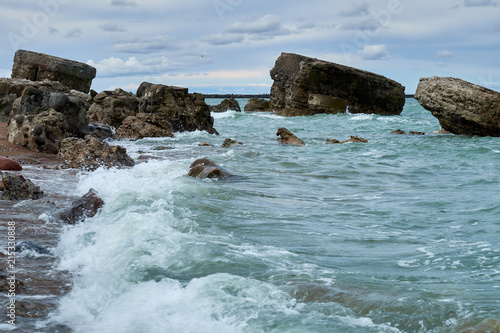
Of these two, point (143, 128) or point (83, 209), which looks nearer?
point (83, 209)

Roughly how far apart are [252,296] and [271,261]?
42.1 inches

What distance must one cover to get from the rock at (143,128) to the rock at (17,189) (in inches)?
472

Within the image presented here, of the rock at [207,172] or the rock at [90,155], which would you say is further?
the rock at [90,155]

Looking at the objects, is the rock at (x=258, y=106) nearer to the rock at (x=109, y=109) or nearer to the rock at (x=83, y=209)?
the rock at (x=109, y=109)

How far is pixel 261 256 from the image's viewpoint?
217 inches

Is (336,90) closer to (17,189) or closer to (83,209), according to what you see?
(17,189)

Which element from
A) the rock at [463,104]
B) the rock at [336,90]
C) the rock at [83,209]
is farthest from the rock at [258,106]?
the rock at [83,209]

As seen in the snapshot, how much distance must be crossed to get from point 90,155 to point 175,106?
11.9m

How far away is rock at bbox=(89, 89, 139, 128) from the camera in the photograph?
70.7 ft

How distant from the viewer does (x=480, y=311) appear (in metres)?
4.04

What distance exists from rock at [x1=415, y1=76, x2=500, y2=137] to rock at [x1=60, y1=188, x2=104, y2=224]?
1701 centimetres

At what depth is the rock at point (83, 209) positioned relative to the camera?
22.0 feet

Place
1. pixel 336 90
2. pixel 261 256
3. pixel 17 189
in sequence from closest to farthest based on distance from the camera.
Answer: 1. pixel 261 256
2. pixel 17 189
3. pixel 336 90

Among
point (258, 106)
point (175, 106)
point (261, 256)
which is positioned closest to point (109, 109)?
point (175, 106)
